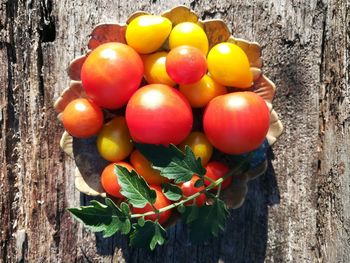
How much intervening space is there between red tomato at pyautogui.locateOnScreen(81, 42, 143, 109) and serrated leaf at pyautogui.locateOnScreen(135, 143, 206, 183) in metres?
0.14

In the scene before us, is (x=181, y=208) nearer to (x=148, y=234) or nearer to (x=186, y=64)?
(x=148, y=234)

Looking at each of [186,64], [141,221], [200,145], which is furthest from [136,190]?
[186,64]

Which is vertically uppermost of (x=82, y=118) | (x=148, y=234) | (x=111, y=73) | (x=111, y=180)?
(x=111, y=73)

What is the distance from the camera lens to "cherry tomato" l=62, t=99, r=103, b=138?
1.08m

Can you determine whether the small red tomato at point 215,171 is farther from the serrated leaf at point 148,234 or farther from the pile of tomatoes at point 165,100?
the serrated leaf at point 148,234

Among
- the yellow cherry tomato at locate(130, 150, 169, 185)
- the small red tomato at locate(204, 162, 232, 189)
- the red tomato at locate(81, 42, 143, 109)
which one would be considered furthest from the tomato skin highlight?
the red tomato at locate(81, 42, 143, 109)

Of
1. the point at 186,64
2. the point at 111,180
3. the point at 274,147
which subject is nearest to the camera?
the point at 186,64

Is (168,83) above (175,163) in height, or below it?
above

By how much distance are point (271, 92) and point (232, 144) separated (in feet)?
0.56

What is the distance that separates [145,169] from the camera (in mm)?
1102

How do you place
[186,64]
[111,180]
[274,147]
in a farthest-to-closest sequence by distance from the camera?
[274,147]
[111,180]
[186,64]

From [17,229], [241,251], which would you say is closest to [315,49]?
[241,251]

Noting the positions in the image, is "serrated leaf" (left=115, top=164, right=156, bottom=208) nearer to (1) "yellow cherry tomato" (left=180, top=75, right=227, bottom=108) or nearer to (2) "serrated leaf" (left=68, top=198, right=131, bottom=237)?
(2) "serrated leaf" (left=68, top=198, right=131, bottom=237)

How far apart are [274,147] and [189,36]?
379mm
